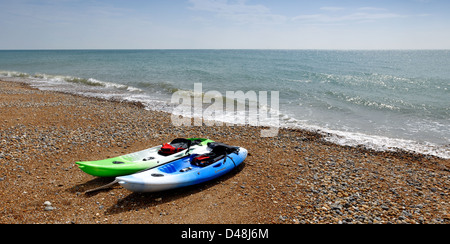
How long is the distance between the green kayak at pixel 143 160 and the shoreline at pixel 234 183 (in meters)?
0.67

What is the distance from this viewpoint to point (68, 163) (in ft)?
32.5

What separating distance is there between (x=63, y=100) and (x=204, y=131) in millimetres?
12876

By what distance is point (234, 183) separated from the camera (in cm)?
916

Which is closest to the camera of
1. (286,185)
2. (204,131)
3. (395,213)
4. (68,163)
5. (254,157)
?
(395,213)

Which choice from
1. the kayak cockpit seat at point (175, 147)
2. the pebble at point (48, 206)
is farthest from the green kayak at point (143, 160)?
the pebble at point (48, 206)

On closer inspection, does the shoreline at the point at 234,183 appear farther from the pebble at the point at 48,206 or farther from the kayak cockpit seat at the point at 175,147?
the kayak cockpit seat at the point at 175,147

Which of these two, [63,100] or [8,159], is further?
[63,100]

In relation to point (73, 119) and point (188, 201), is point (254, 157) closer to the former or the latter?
point (188, 201)

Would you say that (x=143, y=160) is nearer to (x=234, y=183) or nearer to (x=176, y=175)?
(x=176, y=175)

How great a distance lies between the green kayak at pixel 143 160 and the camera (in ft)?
27.4

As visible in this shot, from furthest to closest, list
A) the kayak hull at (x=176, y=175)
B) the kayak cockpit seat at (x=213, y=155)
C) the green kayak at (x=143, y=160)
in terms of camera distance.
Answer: the kayak cockpit seat at (x=213, y=155) → the green kayak at (x=143, y=160) → the kayak hull at (x=176, y=175)

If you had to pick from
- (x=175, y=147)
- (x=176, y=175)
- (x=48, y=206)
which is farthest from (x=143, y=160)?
(x=48, y=206)
